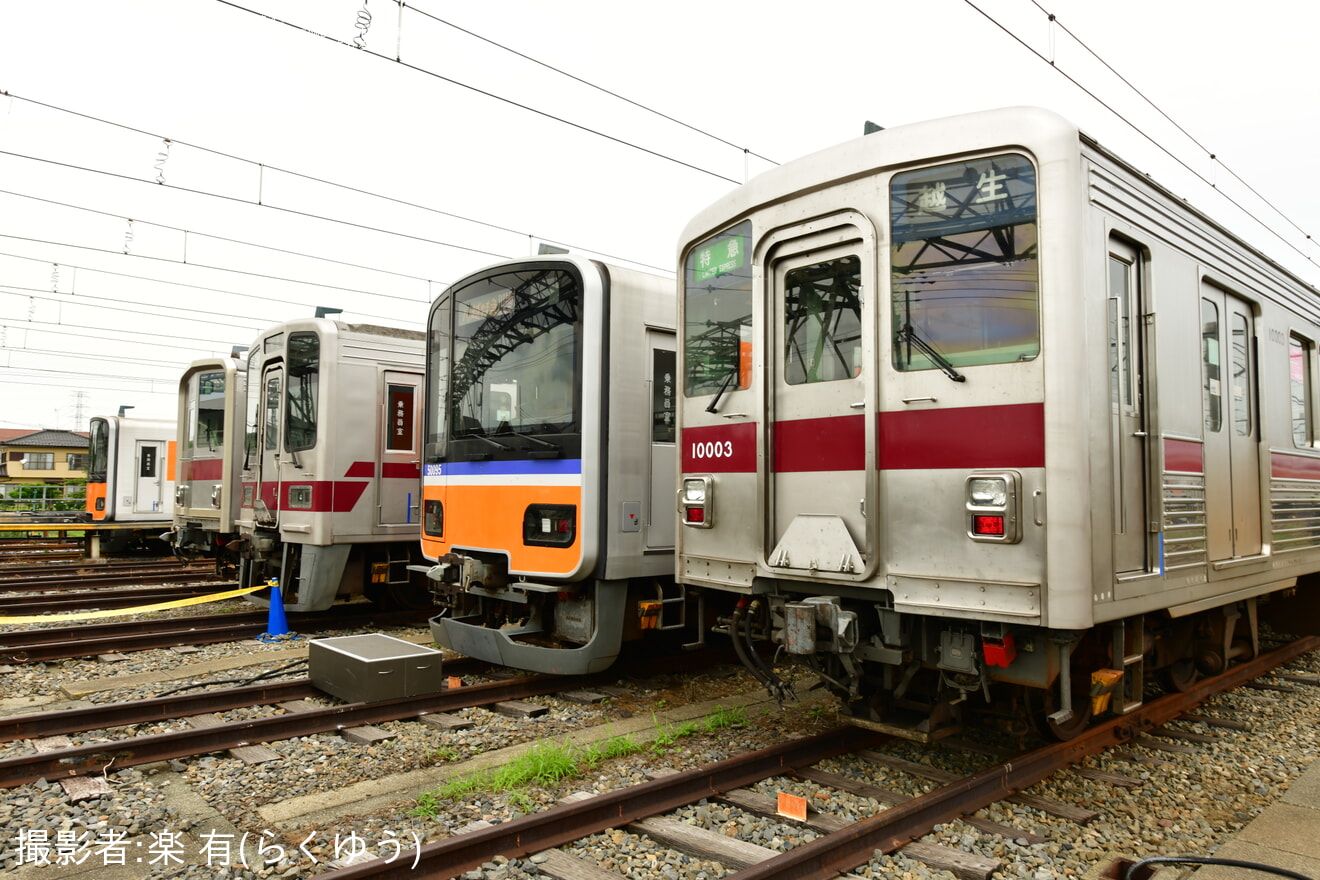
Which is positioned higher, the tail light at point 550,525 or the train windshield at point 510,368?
the train windshield at point 510,368

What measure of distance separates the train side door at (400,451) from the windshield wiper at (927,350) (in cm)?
651

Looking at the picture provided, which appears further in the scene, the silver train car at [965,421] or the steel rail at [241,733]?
the steel rail at [241,733]

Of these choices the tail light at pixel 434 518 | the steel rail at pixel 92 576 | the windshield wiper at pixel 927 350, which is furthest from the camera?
the steel rail at pixel 92 576

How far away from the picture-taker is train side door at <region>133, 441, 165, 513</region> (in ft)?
59.3

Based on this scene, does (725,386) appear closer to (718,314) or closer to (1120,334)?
(718,314)

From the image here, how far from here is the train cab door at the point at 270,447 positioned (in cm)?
950

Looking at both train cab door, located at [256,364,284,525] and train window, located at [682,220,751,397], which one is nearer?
train window, located at [682,220,751,397]

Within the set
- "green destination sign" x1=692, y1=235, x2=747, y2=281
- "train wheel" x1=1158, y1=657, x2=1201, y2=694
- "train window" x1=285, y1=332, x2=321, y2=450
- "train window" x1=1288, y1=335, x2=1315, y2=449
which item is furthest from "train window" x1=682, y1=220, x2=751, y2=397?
"train window" x1=285, y1=332, x2=321, y2=450

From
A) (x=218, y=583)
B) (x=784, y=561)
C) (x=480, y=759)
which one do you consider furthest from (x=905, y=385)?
(x=218, y=583)

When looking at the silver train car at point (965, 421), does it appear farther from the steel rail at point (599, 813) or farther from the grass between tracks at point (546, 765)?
the grass between tracks at point (546, 765)

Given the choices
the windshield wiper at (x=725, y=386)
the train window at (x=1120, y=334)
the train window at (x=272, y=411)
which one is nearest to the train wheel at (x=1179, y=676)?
the train window at (x=1120, y=334)

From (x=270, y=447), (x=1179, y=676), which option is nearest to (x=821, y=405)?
(x=1179, y=676)

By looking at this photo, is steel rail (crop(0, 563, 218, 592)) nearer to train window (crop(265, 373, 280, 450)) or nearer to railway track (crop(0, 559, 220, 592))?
railway track (crop(0, 559, 220, 592))

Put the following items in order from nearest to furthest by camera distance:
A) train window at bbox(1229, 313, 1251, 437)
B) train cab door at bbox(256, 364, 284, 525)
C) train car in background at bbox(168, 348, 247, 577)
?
train window at bbox(1229, 313, 1251, 437) < train cab door at bbox(256, 364, 284, 525) < train car in background at bbox(168, 348, 247, 577)
